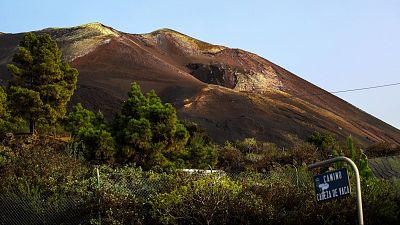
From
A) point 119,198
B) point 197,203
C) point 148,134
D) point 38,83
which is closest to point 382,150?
point 148,134

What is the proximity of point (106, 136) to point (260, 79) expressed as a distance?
8718 centimetres

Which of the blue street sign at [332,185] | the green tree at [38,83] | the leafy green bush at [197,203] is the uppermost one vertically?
the green tree at [38,83]

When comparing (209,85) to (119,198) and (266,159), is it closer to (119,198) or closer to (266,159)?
(266,159)

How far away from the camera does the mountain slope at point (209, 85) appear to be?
76.2 meters

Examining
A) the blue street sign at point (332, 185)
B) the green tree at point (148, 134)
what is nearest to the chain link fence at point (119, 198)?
the blue street sign at point (332, 185)

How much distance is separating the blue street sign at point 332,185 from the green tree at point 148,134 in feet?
60.2

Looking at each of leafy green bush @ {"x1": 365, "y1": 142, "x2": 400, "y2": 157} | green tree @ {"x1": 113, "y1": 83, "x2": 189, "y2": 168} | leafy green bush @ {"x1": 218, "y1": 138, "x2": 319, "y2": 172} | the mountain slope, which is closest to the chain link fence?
green tree @ {"x1": 113, "y1": 83, "x2": 189, "y2": 168}

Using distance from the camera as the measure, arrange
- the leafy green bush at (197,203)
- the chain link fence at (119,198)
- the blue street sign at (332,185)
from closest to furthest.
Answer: the blue street sign at (332,185) → the leafy green bush at (197,203) → the chain link fence at (119,198)

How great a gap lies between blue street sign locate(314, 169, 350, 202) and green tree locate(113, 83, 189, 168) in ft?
60.2

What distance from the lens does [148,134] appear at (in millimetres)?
27156

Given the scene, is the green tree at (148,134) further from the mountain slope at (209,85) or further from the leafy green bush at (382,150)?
the mountain slope at (209,85)

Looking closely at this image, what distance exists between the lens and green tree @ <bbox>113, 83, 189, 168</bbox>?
27.1 meters

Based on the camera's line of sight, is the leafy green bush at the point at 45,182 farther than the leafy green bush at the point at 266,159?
No

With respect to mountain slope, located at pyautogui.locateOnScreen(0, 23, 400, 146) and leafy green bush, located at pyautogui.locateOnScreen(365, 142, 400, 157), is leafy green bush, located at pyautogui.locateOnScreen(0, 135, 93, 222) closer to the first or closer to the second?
leafy green bush, located at pyautogui.locateOnScreen(365, 142, 400, 157)
